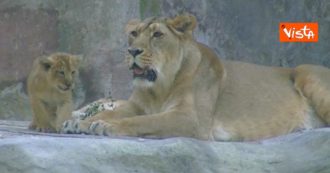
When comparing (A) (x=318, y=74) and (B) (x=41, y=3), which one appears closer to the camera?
(A) (x=318, y=74)

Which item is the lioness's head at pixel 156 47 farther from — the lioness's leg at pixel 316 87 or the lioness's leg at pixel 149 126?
the lioness's leg at pixel 316 87

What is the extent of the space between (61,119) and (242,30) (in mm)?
2985

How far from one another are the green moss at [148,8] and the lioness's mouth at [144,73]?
297cm

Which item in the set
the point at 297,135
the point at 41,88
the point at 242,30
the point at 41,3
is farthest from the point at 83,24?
the point at 297,135

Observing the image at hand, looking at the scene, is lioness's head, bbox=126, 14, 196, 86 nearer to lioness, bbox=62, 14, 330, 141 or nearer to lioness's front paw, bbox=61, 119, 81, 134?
lioness, bbox=62, 14, 330, 141

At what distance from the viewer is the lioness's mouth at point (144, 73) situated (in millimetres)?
6473

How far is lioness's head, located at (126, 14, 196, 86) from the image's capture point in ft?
21.3

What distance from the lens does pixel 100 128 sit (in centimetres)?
620

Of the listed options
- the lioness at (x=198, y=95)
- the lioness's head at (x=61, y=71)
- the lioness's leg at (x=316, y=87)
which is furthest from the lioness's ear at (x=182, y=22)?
the lioness's leg at (x=316, y=87)

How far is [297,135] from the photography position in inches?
252

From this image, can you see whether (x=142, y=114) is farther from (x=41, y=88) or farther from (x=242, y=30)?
(x=242, y=30)

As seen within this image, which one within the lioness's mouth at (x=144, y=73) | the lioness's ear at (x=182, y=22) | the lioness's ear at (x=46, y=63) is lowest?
the lioness's ear at (x=46, y=63)

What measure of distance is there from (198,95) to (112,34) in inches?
117

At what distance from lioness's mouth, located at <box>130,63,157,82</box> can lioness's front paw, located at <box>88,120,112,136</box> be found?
431 millimetres
